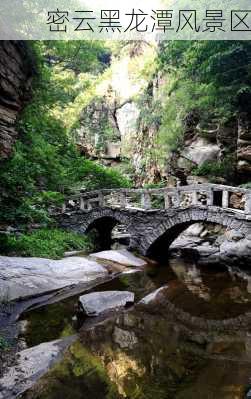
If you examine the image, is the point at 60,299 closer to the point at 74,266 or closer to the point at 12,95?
the point at 74,266

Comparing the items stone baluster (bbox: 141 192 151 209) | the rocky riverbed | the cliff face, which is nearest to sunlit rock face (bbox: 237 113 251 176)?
stone baluster (bbox: 141 192 151 209)

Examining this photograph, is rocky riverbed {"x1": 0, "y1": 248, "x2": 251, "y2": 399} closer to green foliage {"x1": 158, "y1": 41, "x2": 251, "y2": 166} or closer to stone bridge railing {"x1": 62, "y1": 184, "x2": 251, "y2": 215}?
stone bridge railing {"x1": 62, "y1": 184, "x2": 251, "y2": 215}

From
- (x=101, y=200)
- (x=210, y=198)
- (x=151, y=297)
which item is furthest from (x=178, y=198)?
(x=151, y=297)

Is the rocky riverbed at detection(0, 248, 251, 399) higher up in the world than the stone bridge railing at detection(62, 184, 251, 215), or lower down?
lower down

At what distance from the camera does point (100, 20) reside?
9.84 m

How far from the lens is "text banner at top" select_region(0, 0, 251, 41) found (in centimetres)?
895

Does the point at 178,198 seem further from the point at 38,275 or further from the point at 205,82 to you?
the point at 38,275

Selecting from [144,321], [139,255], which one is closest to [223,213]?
[139,255]

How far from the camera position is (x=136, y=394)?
438cm

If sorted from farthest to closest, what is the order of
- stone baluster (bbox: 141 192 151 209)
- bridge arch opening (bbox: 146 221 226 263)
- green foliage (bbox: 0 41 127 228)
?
1. stone baluster (bbox: 141 192 151 209)
2. bridge arch opening (bbox: 146 221 226 263)
3. green foliage (bbox: 0 41 127 228)

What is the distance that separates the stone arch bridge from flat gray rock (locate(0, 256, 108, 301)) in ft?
14.7

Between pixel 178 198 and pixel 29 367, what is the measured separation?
10090 mm

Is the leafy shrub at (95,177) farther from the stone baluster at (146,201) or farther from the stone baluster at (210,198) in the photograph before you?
the stone baluster at (210,198)

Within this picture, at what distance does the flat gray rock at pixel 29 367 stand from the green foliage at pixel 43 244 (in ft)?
17.2
